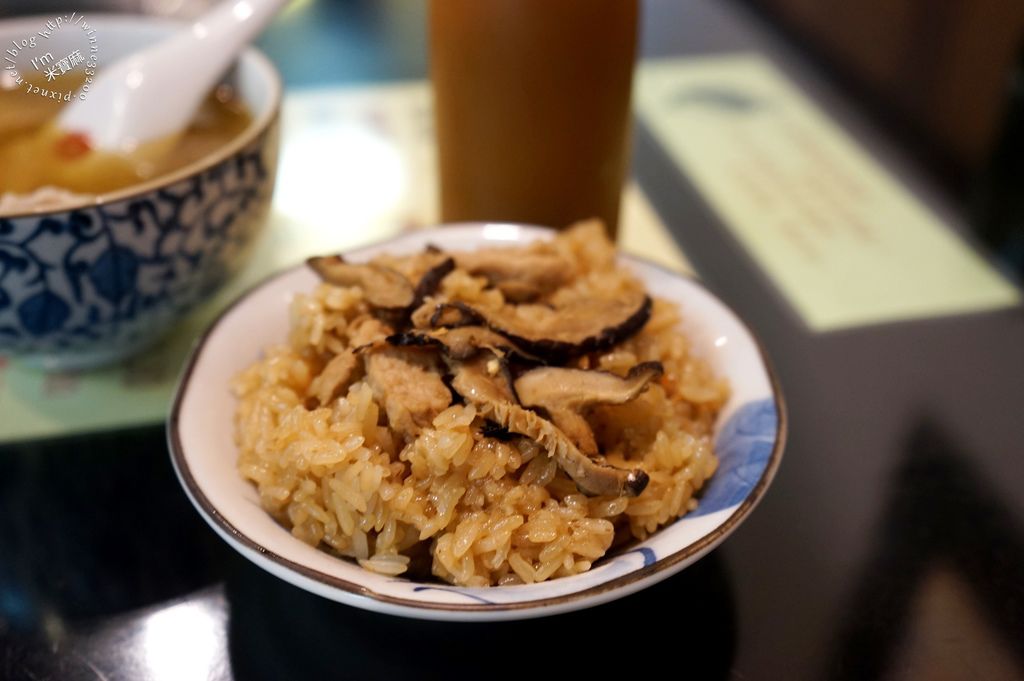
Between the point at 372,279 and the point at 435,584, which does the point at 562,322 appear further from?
the point at 435,584

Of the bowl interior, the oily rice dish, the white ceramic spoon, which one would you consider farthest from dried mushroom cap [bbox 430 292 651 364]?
the white ceramic spoon

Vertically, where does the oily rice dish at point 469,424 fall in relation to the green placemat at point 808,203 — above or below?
above

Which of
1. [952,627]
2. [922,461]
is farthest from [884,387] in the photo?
[952,627]

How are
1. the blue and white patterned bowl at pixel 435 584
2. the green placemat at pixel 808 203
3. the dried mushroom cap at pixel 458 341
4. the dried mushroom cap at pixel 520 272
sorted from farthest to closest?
the green placemat at pixel 808 203
the dried mushroom cap at pixel 520 272
the dried mushroom cap at pixel 458 341
the blue and white patterned bowl at pixel 435 584

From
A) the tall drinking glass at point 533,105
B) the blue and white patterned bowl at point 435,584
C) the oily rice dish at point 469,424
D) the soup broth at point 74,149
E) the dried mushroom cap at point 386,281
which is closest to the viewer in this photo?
the blue and white patterned bowl at point 435,584

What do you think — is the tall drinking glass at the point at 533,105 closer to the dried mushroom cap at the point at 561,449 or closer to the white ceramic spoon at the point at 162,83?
the white ceramic spoon at the point at 162,83

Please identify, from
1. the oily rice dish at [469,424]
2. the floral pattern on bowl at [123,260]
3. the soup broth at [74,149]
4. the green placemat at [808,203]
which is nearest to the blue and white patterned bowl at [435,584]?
the oily rice dish at [469,424]

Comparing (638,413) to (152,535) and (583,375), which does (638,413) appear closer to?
(583,375)
